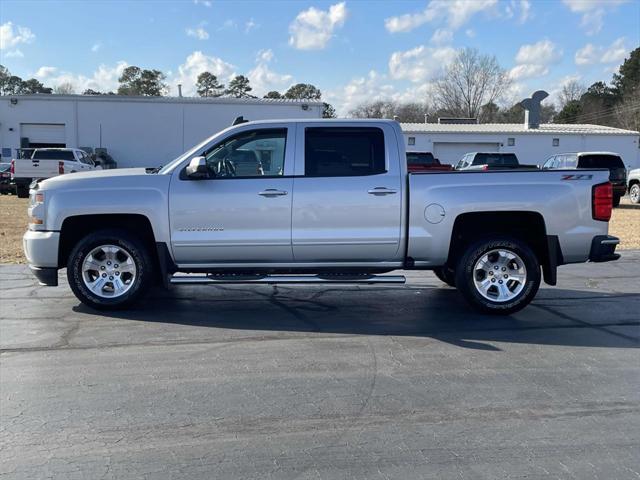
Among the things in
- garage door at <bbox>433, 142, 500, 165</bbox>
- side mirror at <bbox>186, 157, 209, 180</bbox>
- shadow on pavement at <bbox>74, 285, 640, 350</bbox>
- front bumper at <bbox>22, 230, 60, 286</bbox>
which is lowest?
shadow on pavement at <bbox>74, 285, 640, 350</bbox>

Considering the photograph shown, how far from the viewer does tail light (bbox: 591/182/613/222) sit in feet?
21.7

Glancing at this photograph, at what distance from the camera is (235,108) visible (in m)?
37.6

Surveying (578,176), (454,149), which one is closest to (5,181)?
(454,149)

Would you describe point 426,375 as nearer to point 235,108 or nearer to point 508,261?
point 508,261

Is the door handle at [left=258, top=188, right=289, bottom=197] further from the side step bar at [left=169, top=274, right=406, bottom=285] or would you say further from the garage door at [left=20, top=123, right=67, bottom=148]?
the garage door at [left=20, top=123, right=67, bottom=148]

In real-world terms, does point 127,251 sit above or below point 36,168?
below

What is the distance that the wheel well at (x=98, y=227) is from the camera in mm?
6730

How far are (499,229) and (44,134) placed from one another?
36750mm

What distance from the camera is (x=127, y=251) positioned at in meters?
6.69

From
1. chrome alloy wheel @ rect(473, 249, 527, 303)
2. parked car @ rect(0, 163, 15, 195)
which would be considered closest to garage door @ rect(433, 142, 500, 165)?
parked car @ rect(0, 163, 15, 195)

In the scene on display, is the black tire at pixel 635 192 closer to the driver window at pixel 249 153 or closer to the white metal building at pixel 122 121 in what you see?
the white metal building at pixel 122 121

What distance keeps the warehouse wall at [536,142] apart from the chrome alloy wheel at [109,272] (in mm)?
33596

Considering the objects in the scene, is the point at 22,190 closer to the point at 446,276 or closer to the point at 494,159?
the point at 494,159

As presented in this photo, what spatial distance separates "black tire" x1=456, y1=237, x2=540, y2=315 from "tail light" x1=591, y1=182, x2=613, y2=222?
0.81 meters
